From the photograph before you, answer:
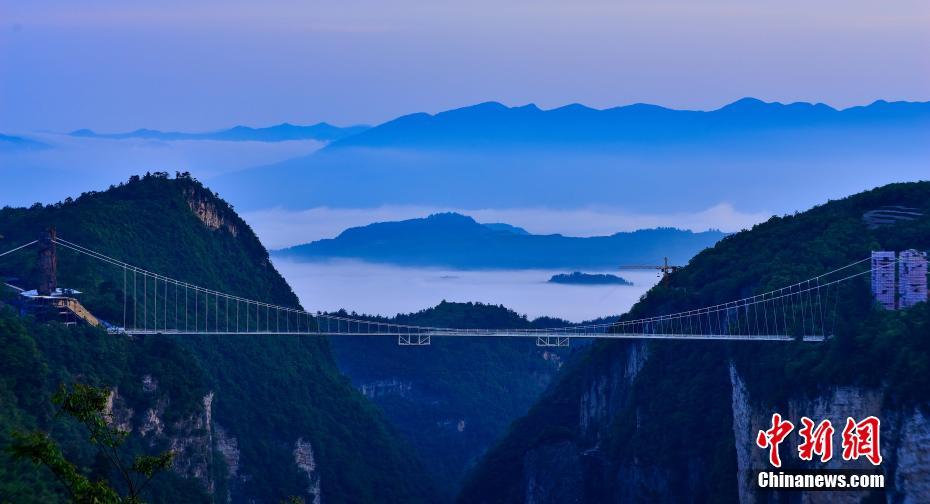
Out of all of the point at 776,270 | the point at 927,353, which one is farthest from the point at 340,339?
the point at 927,353

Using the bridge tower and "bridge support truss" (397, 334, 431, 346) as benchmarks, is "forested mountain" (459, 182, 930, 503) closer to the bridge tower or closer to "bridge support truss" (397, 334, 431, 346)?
"bridge support truss" (397, 334, 431, 346)

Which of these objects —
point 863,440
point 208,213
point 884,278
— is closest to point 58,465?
point 863,440

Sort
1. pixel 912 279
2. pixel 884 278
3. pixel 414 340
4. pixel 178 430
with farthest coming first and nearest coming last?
pixel 414 340, pixel 178 430, pixel 884 278, pixel 912 279

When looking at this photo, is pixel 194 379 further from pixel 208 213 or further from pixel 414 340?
pixel 414 340

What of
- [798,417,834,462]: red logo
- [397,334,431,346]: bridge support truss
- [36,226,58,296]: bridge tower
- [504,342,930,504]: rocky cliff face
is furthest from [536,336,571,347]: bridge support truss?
[798,417,834,462]: red logo

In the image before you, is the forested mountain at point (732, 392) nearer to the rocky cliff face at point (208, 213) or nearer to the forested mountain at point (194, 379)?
the forested mountain at point (194, 379)

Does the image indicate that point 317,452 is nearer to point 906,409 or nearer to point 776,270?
point 776,270
